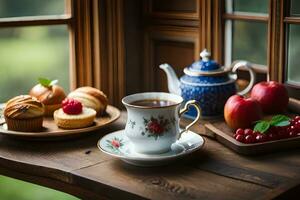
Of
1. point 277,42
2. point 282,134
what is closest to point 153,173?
point 282,134

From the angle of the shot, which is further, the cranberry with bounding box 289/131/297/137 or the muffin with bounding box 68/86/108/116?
the muffin with bounding box 68/86/108/116

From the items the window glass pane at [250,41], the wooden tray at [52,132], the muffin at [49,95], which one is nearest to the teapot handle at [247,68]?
the window glass pane at [250,41]

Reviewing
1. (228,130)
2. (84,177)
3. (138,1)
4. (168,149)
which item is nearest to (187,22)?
(138,1)

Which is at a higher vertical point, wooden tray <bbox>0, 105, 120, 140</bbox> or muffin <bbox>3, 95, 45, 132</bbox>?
muffin <bbox>3, 95, 45, 132</bbox>

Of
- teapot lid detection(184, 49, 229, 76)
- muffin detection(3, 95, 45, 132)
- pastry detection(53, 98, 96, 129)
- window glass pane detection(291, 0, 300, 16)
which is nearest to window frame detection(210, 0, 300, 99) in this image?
window glass pane detection(291, 0, 300, 16)

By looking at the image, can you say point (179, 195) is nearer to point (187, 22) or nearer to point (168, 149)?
point (168, 149)

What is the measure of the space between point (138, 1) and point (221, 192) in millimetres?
1010

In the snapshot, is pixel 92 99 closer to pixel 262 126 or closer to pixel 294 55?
pixel 262 126

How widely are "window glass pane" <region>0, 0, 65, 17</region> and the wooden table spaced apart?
0.47 m

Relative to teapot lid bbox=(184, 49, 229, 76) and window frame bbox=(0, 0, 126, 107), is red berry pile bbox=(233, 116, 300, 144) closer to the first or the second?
teapot lid bbox=(184, 49, 229, 76)

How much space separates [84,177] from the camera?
1305 mm

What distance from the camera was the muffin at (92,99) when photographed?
1682 mm

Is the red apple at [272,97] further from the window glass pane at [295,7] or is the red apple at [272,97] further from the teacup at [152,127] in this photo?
the teacup at [152,127]

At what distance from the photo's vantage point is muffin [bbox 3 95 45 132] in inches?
60.5
